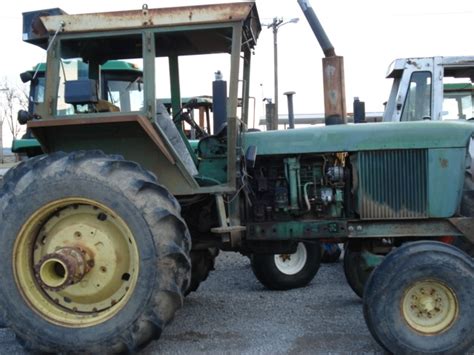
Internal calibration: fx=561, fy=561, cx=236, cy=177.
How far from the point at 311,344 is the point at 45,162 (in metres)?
2.13

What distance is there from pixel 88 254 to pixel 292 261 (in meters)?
2.87

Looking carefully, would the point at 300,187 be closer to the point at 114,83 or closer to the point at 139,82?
the point at 139,82

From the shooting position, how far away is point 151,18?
3725mm

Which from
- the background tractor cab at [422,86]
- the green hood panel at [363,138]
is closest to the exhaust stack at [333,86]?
the green hood panel at [363,138]

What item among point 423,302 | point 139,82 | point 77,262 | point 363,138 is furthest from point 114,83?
point 423,302

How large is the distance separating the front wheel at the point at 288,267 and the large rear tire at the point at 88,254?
7.48ft

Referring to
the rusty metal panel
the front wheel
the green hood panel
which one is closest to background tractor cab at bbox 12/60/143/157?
the rusty metal panel

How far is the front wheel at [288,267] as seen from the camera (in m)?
5.69

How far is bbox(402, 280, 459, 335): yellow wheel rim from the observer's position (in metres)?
3.48

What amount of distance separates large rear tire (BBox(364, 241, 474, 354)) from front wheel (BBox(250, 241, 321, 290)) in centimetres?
211

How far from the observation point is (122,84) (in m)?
4.84

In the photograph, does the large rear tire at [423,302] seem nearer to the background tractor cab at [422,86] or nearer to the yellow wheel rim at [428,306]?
the yellow wheel rim at [428,306]

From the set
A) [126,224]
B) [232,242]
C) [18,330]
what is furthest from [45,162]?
[232,242]

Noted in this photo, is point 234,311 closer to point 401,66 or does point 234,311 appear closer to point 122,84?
Result: point 122,84
